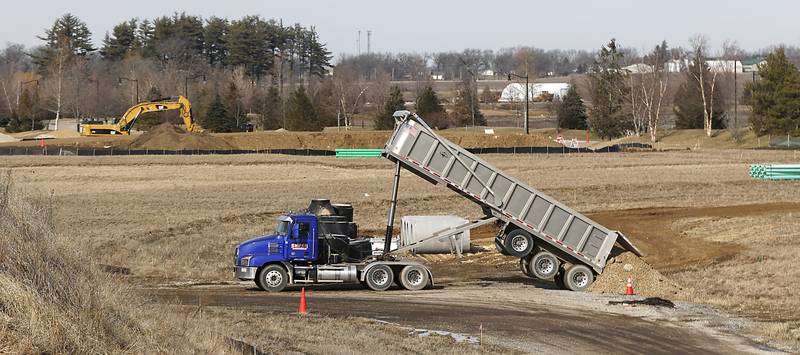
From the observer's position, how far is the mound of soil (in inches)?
3585

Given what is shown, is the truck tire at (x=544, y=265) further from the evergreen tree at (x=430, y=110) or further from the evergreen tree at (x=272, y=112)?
the evergreen tree at (x=272, y=112)

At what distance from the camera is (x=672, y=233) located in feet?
141

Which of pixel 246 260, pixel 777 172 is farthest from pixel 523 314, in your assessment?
pixel 777 172

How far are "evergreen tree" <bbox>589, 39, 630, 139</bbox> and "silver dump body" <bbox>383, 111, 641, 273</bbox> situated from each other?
103 m

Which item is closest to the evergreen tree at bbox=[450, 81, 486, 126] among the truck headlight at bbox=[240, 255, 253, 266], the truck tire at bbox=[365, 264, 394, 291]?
the truck tire at bbox=[365, 264, 394, 291]

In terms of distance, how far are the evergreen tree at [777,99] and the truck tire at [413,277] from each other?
88003 millimetres

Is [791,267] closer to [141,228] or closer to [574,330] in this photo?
[574,330]

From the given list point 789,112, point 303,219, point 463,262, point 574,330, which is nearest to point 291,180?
point 463,262

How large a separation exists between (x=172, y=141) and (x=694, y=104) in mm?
71121

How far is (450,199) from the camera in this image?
52750 mm

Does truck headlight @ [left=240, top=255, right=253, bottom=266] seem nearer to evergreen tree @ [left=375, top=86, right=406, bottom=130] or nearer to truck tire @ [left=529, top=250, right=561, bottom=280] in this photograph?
truck tire @ [left=529, top=250, right=561, bottom=280]

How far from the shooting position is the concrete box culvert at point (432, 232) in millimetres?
31419

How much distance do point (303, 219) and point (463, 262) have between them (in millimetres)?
9785

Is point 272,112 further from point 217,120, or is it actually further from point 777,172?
point 777,172
